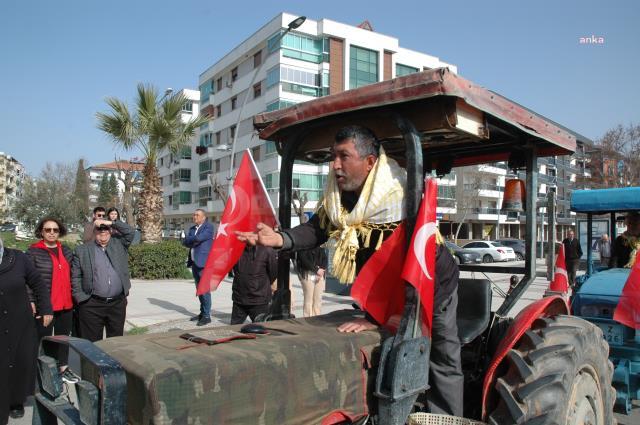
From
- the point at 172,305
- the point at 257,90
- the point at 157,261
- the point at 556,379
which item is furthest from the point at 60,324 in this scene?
the point at 257,90

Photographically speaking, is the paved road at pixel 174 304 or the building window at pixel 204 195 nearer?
the paved road at pixel 174 304

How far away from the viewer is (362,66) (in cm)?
4459

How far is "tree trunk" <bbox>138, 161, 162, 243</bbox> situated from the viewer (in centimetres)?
1811

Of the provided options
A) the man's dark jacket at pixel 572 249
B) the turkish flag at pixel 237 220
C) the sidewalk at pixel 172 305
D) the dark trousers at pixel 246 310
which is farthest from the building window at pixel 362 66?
the turkish flag at pixel 237 220

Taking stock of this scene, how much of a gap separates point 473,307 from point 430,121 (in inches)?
50.0

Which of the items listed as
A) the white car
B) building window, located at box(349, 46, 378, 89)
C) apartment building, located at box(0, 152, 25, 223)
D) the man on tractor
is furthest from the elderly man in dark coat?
apartment building, located at box(0, 152, 25, 223)

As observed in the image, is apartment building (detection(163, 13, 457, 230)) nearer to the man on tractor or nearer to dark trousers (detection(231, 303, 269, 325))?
dark trousers (detection(231, 303, 269, 325))

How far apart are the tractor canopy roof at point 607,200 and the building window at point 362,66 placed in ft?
125

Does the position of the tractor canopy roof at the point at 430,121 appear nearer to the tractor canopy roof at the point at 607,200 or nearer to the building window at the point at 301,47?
the tractor canopy roof at the point at 607,200

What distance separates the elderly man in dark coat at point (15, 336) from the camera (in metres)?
4.41

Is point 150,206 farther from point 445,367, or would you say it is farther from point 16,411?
point 445,367

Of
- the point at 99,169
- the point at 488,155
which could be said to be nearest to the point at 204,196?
the point at 488,155

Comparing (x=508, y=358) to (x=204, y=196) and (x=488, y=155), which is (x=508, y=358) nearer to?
(x=488, y=155)

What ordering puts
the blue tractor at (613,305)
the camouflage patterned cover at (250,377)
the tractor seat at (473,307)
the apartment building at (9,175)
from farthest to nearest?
the apartment building at (9,175) → the blue tractor at (613,305) → the tractor seat at (473,307) → the camouflage patterned cover at (250,377)
